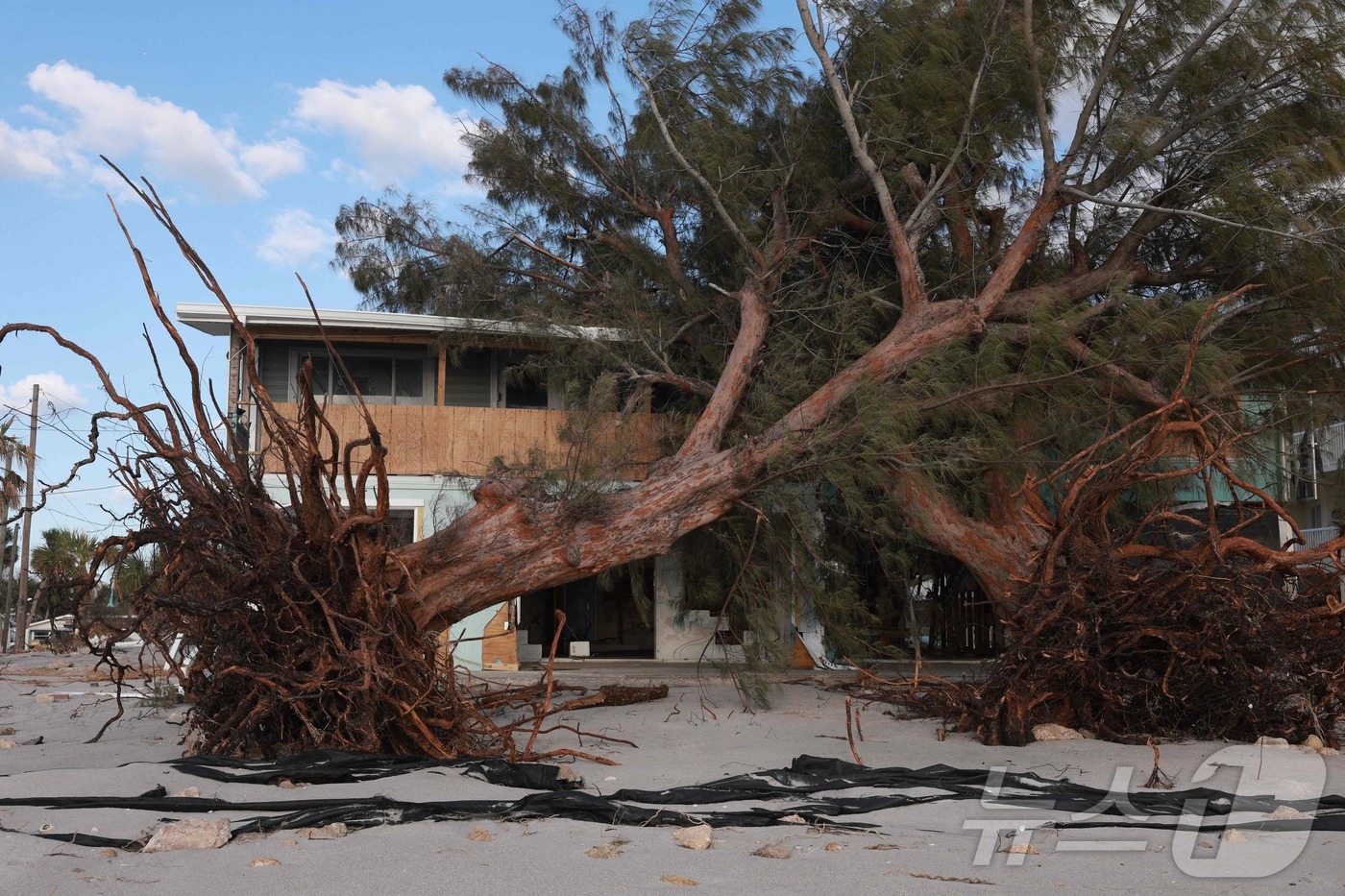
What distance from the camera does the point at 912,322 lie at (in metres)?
9.04

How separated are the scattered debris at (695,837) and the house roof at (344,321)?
308 inches

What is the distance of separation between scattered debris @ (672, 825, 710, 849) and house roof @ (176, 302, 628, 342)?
7.83 metres

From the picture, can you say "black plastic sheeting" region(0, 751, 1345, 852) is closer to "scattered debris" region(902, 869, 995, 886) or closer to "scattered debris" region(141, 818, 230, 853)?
"scattered debris" region(141, 818, 230, 853)

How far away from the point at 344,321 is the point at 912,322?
6.54 m

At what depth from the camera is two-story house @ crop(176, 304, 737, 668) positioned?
11.8 m

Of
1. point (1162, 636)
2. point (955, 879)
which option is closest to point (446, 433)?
point (1162, 636)

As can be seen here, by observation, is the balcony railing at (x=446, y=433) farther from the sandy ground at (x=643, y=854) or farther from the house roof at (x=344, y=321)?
the sandy ground at (x=643, y=854)

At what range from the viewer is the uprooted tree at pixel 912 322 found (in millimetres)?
5797

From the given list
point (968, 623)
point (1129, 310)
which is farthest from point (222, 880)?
Answer: point (968, 623)

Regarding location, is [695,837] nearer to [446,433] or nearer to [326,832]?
[326,832]

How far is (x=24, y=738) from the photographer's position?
665 centimetres

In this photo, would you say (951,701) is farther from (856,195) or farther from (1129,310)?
(856,195)

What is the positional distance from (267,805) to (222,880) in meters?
0.92

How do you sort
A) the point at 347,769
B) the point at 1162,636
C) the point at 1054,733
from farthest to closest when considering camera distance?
the point at 1054,733 → the point at 1162,636 → the point at 347,769
